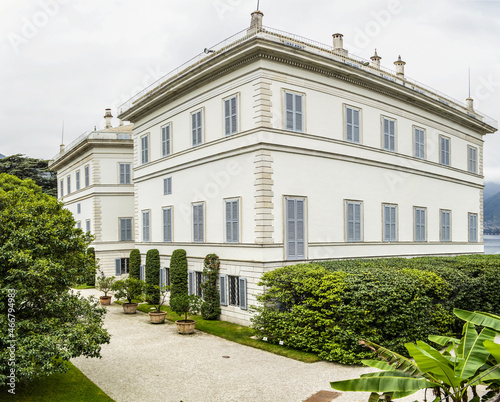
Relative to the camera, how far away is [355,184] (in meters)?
22.7

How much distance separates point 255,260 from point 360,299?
5.76 metres

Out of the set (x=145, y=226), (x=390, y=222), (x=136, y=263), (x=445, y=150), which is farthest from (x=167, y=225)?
(x=445, y=150)

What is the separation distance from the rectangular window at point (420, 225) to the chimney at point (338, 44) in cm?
989

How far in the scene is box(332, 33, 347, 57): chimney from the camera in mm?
24953

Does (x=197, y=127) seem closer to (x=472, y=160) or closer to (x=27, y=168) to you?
(x=472, y=160)

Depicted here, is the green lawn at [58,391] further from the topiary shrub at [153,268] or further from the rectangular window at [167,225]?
the topiary shrub at [153,268]

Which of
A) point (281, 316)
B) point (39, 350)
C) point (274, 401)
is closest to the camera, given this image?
→ point (39, 350)

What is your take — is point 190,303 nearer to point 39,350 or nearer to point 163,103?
point 39,350

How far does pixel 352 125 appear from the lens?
899 inches

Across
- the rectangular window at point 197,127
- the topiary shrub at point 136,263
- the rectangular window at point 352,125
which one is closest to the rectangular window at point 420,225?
the rectangular window at point 352,125

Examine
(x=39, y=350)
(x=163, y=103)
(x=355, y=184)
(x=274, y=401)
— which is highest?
(x=163, y=103)

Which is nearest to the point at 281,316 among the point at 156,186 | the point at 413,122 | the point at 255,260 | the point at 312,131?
the point at 255,260

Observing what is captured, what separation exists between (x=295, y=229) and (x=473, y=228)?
1947 cm

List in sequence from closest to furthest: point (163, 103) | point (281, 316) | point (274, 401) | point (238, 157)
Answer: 1. point (274, 401)
2. point (281, 316)
3. point (238, 157)
4. point (163, 103)
